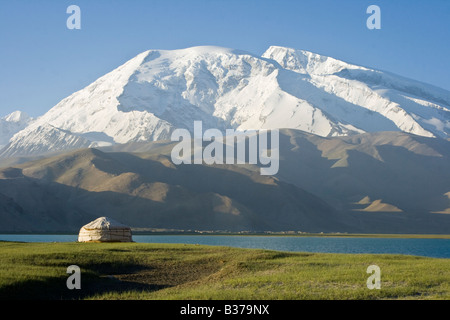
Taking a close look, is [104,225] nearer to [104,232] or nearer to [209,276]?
[104,232]

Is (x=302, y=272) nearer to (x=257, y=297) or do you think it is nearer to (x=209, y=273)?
(x=209, y=273)

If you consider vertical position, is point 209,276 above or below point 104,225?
above

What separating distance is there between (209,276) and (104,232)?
104 feet

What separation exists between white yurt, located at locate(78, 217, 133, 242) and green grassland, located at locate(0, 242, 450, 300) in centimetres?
1734

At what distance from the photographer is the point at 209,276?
3831cm
